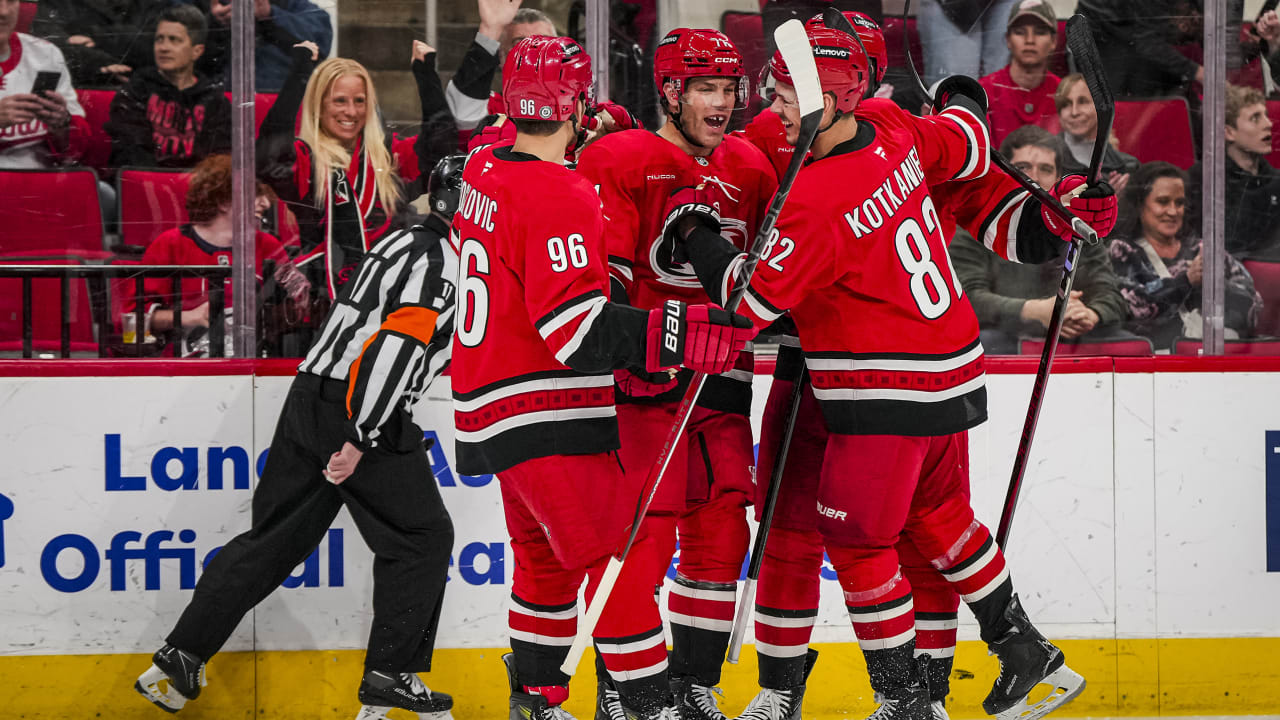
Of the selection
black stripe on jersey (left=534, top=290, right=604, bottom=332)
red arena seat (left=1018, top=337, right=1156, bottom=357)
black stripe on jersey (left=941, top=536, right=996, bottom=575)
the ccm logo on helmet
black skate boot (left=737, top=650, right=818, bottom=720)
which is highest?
the ccm logo on helmet

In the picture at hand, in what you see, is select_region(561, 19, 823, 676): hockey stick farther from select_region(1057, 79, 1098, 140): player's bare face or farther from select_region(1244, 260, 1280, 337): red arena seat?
select_region(1244, 260, 1280, 337): red arena seat

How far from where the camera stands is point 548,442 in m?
2.21

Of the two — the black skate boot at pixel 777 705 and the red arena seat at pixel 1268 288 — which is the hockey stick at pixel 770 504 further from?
the red arena seat at pixel 1268 288

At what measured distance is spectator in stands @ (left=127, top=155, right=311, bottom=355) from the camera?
3.18 metres

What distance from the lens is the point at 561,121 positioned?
2213mm

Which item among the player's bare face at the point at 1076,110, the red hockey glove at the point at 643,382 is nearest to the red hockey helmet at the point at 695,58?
the red hockey glove at the point at 643,382

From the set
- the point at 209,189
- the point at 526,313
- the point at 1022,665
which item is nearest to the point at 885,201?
the point at 526,313

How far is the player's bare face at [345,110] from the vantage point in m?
3.23

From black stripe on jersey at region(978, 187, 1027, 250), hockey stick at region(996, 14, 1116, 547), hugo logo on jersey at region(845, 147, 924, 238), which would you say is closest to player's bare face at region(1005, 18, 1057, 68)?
hockey stick at region(996, 14, 1116, 547)

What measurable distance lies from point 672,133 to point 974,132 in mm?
670

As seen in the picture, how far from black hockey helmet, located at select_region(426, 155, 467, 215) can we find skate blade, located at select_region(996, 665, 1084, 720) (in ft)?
5.67

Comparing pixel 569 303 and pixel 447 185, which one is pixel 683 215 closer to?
pixel 569 303

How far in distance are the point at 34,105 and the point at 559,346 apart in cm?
196

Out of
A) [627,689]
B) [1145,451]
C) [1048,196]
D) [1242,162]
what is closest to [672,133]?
[1048,196]
